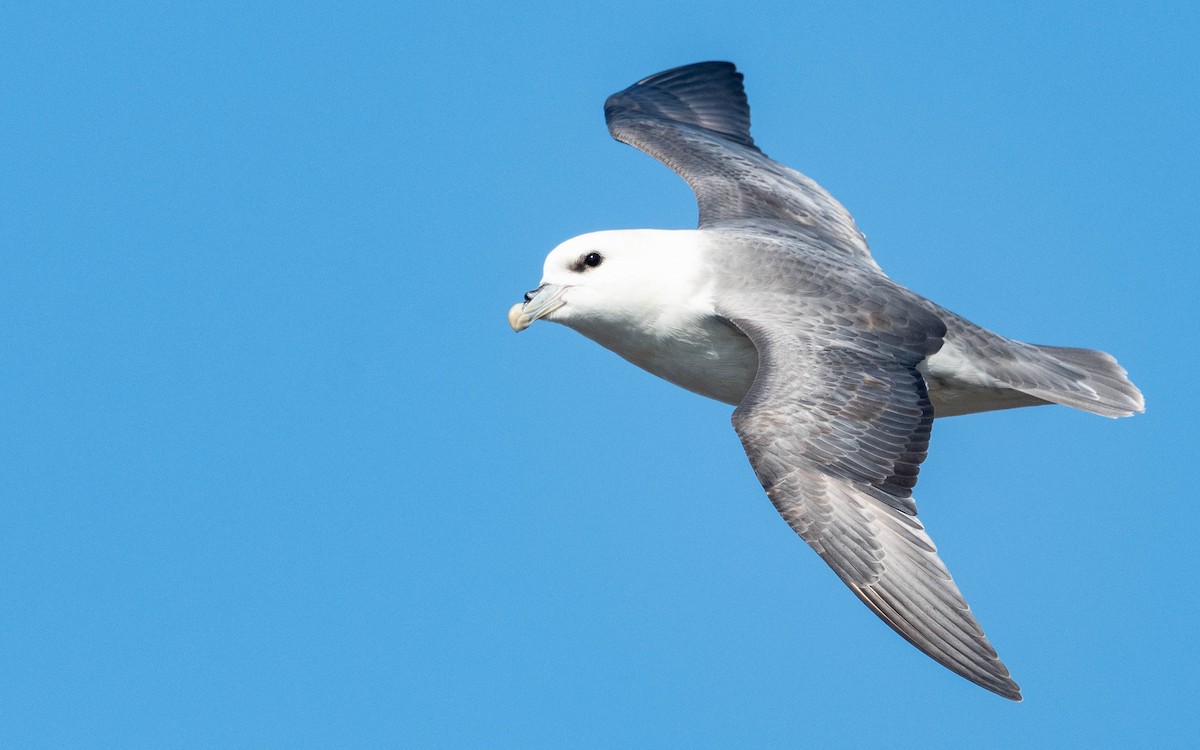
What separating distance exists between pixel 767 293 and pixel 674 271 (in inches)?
19.4

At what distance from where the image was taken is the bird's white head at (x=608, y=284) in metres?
8.84

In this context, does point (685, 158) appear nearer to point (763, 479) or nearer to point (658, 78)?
point (658, 78)

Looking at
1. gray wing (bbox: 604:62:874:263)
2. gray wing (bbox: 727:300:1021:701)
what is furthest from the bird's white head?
gray wing (bbox: 604:62:874:263)

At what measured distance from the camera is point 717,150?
36.5 ft

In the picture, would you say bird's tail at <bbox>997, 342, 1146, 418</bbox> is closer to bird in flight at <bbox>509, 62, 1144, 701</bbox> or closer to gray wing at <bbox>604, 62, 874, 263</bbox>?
bird in flight at <bbox>509, 62, 1144, 701</bbox>

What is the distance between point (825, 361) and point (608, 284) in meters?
1.22

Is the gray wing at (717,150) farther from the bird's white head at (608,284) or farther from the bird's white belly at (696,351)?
the bird's white belly at (696,351)

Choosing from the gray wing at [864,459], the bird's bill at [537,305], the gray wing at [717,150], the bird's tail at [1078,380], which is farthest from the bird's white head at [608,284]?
the bird's tail at [1078,380]

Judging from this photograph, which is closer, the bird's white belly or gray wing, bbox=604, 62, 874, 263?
the bird's white belly

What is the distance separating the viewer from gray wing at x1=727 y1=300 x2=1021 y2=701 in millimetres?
7234

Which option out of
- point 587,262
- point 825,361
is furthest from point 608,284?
point 825,361

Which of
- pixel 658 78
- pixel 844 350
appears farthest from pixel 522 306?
pixel 658 78

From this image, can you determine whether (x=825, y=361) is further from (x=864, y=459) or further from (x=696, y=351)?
(x=696, y=351)

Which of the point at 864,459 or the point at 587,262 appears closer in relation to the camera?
the point at 864,459
